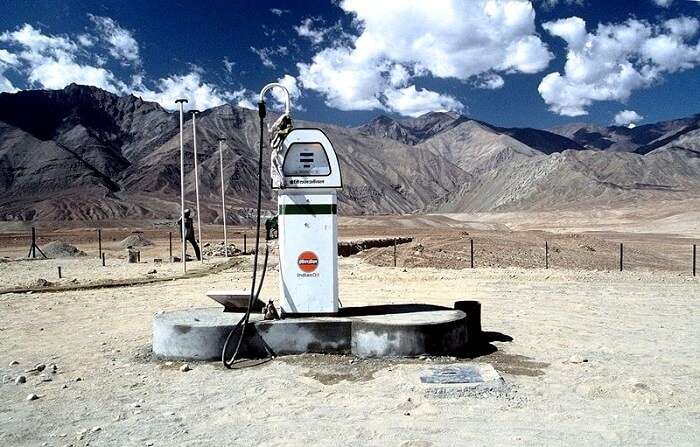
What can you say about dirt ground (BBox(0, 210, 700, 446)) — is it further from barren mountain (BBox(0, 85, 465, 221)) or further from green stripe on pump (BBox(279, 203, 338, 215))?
barren mountain (BBox(0, 85, 465, 221))

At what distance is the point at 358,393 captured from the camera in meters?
6.41

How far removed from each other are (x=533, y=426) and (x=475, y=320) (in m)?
3.37

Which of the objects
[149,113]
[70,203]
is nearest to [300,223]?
[70,203]

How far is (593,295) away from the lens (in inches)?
548

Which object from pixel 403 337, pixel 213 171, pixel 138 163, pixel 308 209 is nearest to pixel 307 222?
pixel 308 209

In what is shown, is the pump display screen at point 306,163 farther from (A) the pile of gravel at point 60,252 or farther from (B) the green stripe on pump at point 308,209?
(A) the pile of gravel at point 60,252

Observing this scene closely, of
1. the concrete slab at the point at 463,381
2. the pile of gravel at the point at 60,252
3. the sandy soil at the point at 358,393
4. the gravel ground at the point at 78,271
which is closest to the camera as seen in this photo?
the sandy soil at the point at 358,393

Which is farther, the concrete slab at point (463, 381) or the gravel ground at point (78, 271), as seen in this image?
the gravel ground at point (78, 271)

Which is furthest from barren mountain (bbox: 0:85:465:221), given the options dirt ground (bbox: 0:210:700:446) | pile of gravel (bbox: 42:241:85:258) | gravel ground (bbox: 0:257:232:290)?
dirt ground (bbox: 0:210:700:446)

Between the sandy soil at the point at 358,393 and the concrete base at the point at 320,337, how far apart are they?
230mm

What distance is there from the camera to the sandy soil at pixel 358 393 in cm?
531

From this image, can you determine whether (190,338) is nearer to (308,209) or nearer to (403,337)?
(308,209)

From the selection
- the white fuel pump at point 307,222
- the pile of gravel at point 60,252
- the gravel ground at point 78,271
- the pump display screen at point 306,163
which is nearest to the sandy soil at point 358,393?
the white fuel pump at point 307,222

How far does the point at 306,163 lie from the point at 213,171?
415ft
